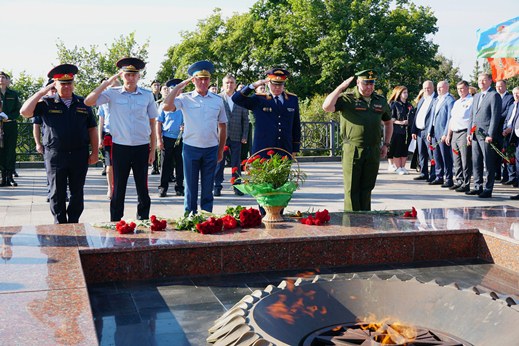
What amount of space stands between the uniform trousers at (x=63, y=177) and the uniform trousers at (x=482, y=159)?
6.74 m

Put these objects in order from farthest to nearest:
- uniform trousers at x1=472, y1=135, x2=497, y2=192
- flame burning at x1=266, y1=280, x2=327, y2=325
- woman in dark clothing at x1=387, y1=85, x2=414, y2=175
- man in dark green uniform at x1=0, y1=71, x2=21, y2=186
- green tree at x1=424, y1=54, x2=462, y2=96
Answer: green tree at x1=424, y1=54, x2=462, y2=96
woman in dark clothing at x1=387, y1=85, x2=414, y2=175
man in dark green uniform at x1=0, y1=71, x2=21, y2=186
uniform trousers at x1=472, y1=135, x2=497, y2=192
flame burning at x1=266, y1=280, x2=327, y2=325

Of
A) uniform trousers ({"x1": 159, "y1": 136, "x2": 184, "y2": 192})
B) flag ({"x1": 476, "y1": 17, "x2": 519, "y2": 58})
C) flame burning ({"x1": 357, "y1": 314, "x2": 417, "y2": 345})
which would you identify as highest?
flag ({"x1": 476, "y1": 17, "x2": 519, "y2": 58})

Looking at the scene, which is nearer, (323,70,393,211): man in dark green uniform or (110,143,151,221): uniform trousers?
(110,143,151,221): uniform trousers

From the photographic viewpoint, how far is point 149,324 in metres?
4.30

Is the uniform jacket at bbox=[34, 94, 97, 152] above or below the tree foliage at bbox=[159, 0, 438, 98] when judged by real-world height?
below

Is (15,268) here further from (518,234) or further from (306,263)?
(518,234)

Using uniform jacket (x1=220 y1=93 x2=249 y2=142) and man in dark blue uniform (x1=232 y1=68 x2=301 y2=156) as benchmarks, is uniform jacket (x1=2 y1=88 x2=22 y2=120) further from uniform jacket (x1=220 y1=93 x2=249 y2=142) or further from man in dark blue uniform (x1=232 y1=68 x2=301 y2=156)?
man in dark blue uniform (x1=232 y1=68 x2=301 y2=156)

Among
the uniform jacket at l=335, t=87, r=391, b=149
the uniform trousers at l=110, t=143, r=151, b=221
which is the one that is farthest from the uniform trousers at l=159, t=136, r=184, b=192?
the uniform jacket at l=335, t=87, r=391, b=149

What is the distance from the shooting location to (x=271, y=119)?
26.4 ft

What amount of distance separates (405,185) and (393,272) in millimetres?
7891

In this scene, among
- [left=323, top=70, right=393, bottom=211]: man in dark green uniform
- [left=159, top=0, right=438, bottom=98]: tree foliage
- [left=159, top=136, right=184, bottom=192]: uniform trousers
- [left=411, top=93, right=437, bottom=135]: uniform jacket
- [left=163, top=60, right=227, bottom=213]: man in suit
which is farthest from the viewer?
[left=159, top=0, right=438, bottom=98]: tree foliage

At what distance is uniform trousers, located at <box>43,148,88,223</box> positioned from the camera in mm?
7176

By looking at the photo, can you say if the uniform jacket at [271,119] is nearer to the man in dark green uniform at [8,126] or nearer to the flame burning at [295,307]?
the flame burning at [295,307]

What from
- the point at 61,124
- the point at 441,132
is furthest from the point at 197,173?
the point at 441,132
